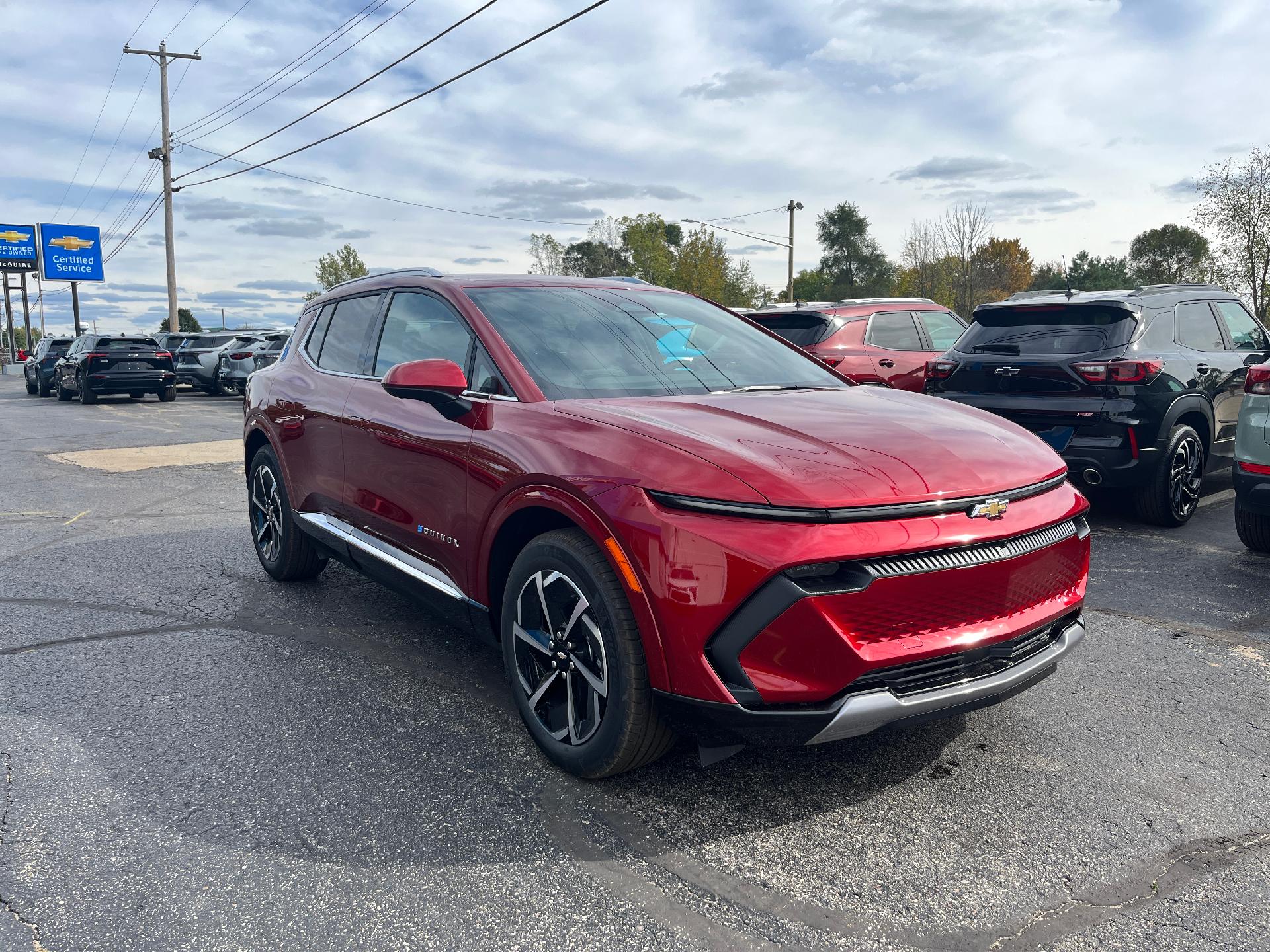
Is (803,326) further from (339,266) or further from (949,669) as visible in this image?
(339,266)

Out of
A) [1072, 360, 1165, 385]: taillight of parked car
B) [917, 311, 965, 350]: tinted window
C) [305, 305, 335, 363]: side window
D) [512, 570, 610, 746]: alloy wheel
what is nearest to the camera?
[512, 570, 610, 746]: alloy wheel

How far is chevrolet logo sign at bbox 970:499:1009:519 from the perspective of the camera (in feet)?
8.76

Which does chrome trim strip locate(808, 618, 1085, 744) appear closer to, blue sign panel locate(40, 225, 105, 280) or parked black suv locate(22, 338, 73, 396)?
parked black suv locate(22, 338, 73, 396)

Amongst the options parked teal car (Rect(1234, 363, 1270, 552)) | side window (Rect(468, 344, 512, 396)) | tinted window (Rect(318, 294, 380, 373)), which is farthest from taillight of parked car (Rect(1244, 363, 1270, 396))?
tinted window (Rect(318, 294, 380, 373))

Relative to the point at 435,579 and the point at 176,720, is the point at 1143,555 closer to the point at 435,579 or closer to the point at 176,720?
the point at 435,579

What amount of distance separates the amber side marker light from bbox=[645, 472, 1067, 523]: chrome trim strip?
0.18 m

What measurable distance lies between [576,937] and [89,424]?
17.4 m

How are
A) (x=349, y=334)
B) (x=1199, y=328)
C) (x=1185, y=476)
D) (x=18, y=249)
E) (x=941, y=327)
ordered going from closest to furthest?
(x=349, y=334) → (x=1185, y=476) → (x=1199, y=328) → (x=941, y=327) → (x=18, y=249)

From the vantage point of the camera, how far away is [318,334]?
5.12 meters

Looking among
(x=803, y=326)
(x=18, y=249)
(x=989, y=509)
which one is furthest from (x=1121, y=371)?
(x=18, y=249)

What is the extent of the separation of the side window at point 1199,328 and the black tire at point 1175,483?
→ 72 cm

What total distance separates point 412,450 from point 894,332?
7646mm

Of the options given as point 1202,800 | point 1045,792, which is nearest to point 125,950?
point 1045,792

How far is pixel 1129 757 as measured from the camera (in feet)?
10.3
